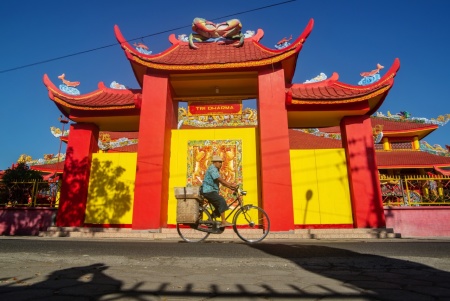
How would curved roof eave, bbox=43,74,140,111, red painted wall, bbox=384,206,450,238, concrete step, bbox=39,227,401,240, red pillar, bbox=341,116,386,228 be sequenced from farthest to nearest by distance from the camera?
red painted wall, bbox=384,206,450,238 < curved roof eave, bbox=43,74,140,111 < red pillar, bbox=341,116,386,228 < concrete step, bbox=39,227,401,240

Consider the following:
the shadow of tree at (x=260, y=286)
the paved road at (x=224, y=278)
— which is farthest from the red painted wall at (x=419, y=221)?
the shadow of tree at (x=260, y=286)

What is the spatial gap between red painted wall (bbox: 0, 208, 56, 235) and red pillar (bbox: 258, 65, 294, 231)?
25.9 ft

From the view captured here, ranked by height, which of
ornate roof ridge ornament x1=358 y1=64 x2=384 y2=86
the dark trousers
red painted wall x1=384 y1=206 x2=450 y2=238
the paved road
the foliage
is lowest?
the paved road

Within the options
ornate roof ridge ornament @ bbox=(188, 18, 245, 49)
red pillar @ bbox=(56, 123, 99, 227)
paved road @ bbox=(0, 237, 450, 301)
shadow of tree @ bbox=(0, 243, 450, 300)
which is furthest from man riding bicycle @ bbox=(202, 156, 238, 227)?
ornate roof ridge ornament @ bbox=(188, 18, 245, 49)

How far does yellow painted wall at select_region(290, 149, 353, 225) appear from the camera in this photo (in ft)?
30.8

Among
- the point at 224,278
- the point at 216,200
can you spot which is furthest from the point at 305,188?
the point at 224,278

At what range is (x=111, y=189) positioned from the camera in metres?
9.91

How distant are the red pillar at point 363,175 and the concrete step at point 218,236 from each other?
0.53 meters

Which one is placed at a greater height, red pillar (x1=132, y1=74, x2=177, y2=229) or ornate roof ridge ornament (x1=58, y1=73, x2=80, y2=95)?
ornate roof ridge ornament (x1=58, y1=73, x2=80, y2=95)

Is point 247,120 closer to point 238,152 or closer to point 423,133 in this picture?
point 238,152

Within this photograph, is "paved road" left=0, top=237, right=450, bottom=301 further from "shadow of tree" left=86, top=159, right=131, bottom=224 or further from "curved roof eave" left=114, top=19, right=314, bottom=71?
"curved roof eave" left=114, top=19, right=314, bottom=71

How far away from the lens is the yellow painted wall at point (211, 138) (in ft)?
31.2

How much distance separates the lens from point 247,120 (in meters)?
10.7

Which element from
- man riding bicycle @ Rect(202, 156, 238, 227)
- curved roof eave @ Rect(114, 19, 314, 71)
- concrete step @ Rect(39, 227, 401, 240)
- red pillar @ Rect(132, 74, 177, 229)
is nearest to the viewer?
man riding bicycle @ Rect(202, 156, 238, 227)
